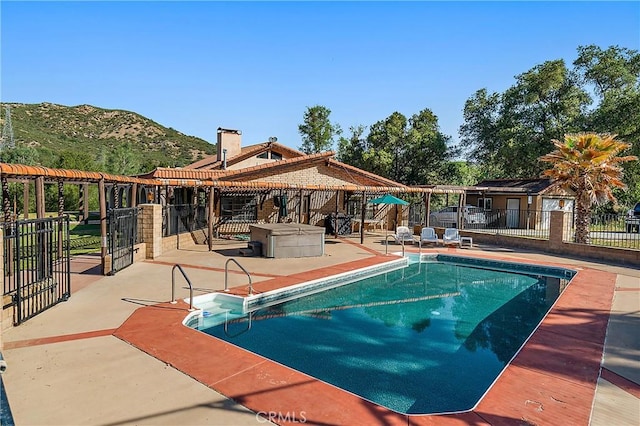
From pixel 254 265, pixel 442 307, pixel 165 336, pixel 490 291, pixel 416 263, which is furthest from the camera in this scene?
pixel 416 263

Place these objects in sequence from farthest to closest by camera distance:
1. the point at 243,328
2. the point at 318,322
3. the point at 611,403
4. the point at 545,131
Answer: the point at 545,131, the point at 318,322, the point at 243,328, the point at 611,403

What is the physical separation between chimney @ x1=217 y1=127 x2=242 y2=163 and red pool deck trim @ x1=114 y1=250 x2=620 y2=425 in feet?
72.2

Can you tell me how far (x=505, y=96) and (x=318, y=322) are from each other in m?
34.3

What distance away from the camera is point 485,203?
3022 cm

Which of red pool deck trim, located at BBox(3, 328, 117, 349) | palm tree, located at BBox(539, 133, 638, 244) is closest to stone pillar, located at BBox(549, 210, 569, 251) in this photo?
palm tree, located at BBox(539, 133, 638, 244)

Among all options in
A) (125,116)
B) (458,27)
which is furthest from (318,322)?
(125,116)

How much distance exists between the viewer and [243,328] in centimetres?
799

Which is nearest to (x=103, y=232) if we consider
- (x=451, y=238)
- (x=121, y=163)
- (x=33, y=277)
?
(x=33, y=277)

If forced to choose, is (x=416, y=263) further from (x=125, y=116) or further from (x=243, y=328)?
(x=125, y=116)

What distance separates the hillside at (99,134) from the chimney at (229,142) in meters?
20.9

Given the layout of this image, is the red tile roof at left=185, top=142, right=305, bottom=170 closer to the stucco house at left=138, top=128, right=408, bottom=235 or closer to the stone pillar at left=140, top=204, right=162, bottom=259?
the stucco house at left=138, top=128, right=408, bottom=235

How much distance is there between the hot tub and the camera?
14547 mm

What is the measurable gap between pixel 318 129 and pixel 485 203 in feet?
85.7

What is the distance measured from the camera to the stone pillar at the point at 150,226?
13.5 m
